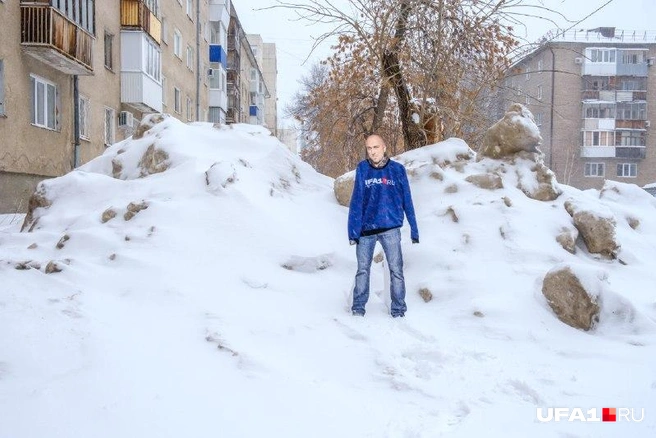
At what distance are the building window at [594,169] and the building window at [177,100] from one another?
107 feet

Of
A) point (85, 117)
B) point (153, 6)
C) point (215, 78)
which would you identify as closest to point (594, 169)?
point (215, 78)

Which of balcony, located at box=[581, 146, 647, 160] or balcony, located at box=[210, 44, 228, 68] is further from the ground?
balcony, located at box=[210, 44, 228, 68]

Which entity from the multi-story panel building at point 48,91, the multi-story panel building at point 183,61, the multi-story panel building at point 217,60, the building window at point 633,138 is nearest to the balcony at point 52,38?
the multi-story panel building at point 48,91

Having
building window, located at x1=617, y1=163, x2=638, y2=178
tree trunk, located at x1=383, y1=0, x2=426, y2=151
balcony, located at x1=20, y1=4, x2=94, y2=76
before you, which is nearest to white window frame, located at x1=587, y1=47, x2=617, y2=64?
building window, located at x1=617, y1=163, x2=638, y2=178

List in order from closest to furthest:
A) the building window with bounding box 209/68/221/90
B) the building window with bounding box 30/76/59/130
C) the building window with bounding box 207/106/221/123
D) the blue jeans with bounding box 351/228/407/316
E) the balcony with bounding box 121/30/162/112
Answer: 1. the blue jeans with bounding box 351/228/407/316
2. the building window with bounding box 30/76/59/130
3. the balcony with bounding box 121/30/162/112
4. the building window with bounding box 209/68/221/90
5. the building window with bounding box 207/106/221/123

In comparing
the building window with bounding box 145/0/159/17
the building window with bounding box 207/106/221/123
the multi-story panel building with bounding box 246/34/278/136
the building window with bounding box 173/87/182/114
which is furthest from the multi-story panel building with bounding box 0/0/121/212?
the multi-story panel building with bounding box 246/34/278/136

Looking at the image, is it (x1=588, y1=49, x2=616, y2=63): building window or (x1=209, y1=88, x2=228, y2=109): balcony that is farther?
(x1=588, y1=49, x2=616, y2=63): building window

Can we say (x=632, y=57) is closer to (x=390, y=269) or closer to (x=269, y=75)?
(x=269, y=75)

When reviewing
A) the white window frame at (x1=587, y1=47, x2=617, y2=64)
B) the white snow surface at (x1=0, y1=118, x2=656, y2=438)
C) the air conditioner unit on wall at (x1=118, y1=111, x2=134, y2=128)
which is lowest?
the white snow surface at (x1=0, y1=118, x2=656, y2=438)

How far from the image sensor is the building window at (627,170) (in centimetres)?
4488

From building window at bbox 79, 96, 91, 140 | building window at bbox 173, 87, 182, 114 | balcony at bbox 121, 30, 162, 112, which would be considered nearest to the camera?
building window at bbox 79, 96, 91, 140

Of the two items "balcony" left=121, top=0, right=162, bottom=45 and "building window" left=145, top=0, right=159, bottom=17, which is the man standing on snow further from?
"building window" left=145, top=0, right=159, bottom=17

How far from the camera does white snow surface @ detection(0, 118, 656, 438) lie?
2896 mm

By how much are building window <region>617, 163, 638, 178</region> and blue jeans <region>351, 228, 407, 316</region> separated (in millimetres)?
45798
